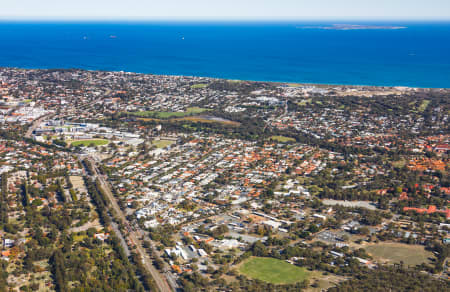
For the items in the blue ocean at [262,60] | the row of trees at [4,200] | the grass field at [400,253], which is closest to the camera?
the grass field at [400,253]

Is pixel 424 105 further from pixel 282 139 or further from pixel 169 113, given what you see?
pixel 169 113

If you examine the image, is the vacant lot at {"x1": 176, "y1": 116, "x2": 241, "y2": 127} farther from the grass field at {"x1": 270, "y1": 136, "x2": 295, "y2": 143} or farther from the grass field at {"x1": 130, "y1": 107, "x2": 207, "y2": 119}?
the grass field at {"x1": 270, "y1": 136, "x2": 295, "y2": 143}

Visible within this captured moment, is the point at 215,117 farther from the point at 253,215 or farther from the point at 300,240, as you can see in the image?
the point at 300,240

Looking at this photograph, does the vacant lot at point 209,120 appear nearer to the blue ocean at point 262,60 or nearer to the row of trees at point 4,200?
the row of trees at point 4,200

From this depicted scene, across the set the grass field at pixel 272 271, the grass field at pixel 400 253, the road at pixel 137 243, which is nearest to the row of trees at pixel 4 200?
the road at pixel 137 243

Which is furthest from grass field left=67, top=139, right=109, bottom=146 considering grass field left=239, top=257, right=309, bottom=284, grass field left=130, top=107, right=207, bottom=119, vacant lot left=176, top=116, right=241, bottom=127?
grass field left=239, top=257, right=309, bottom=284

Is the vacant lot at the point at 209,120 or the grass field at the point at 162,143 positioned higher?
the vacant lot at the point at 209,120

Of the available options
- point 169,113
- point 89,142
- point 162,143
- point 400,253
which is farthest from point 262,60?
point 400,253
